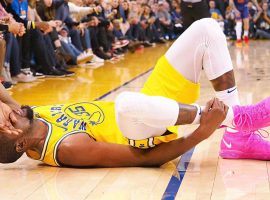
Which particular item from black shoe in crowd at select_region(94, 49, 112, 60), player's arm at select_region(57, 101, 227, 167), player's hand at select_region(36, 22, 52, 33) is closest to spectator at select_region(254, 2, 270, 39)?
black shoe in crowd at select_region(94, 49, 112, 60)

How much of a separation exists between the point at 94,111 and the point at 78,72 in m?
5.54

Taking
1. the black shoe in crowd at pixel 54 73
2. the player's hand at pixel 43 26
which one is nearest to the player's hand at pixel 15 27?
the player's hand at pixel 43 26

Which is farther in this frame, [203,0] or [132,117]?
[203,0]

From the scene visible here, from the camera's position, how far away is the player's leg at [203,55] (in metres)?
2.88

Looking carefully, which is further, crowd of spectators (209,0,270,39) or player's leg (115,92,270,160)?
crowd of spectators (209,0,270,39)

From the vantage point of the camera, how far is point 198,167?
297 cm

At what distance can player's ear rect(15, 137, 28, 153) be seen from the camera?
271 cm

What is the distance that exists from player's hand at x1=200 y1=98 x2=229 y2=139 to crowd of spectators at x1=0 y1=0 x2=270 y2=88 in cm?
256

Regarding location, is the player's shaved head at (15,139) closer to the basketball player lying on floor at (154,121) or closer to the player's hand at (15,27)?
the basketball player lying on floor at (154,121)

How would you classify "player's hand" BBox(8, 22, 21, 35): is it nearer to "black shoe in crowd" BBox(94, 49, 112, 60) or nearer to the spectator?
"black shoe in crowd" BBox(94, 49, 112, 60)

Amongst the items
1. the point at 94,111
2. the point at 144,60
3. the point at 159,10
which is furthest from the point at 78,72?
A: the point at 159,10

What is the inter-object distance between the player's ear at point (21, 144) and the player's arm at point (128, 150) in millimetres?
162

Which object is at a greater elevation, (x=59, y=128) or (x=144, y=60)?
(x=59, y=128)

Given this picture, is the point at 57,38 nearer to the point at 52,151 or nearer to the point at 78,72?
the point at 78,72
